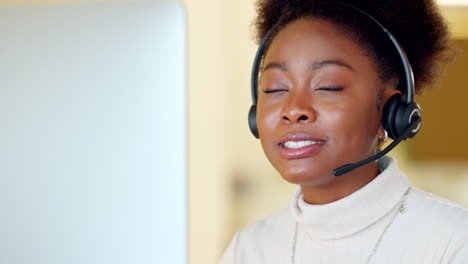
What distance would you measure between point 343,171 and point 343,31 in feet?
0.70

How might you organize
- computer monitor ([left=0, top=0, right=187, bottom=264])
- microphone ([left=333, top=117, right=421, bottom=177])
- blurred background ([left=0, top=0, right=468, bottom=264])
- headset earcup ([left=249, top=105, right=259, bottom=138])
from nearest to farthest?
computer monitor ([left=0, top=0, right=187, bottom=264]), microphone ([left=333, top=117, right=421, bottom=177]), headset earcup ([left=249, top=105, right=259, bottom=138]), blurred background ([left=0, top=0, right=468, bottom=264])

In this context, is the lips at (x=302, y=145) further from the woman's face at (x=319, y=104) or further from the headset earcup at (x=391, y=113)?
the headset earcup at (x=391, y=113)

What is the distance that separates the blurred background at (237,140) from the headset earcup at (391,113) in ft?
5.12

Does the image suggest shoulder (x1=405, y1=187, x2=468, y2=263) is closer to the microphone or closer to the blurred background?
the microphone

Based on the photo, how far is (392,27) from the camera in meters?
0.91

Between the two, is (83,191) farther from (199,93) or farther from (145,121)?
(199,93)

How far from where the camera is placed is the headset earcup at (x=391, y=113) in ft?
2.77

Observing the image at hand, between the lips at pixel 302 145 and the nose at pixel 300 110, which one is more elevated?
the nose at pixel 300 110

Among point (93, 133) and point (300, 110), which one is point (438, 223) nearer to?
point (300, 110)

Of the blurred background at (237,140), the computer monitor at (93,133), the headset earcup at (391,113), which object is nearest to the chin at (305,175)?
the headset earcup at (391,113)

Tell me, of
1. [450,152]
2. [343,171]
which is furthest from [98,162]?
[450,152]

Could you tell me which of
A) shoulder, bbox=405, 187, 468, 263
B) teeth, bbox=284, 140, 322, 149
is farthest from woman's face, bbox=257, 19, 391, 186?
shoulder, bbox=405, 187, 468, 263

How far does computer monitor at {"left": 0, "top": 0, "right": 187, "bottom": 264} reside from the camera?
19.4 inches

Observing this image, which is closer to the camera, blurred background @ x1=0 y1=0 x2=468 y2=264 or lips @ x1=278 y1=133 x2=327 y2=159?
lips @ x1=278 y1=133 x2=327 y2=159
